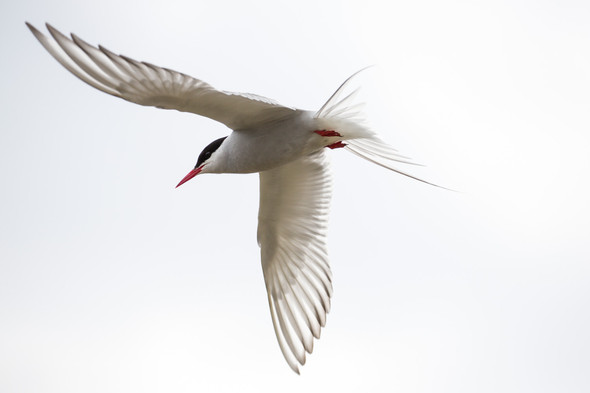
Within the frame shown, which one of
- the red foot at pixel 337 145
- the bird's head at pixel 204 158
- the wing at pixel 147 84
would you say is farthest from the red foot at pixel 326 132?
the bird's head at pixel 204 158

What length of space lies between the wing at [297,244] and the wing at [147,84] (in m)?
1.21

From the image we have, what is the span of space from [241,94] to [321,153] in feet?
6.10

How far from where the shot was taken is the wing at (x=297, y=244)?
Answer: 6770 millimetres

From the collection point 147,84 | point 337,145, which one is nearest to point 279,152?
point 337,145

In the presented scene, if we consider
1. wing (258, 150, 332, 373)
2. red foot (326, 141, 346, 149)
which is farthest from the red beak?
red foot (326, 141, 346, 149)

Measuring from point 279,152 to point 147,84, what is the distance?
1199 millimetres

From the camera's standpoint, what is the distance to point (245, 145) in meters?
5.82

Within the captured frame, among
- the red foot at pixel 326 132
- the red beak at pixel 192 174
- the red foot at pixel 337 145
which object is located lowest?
the red beak at pixel 192 174

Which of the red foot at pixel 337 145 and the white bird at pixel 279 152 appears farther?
the red foot at pixel 337 145

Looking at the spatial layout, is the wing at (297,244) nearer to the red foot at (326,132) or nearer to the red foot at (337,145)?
the red foot at (337,145)

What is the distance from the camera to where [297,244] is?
23.2ft

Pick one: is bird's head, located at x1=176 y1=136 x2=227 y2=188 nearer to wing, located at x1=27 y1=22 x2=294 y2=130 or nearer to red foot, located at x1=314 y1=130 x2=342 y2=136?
wing, located at x1=27 y1=22 x2=294 y2=130

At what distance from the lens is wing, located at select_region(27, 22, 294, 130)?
14.8 feet

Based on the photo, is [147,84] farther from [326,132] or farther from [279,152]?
[326,132]
